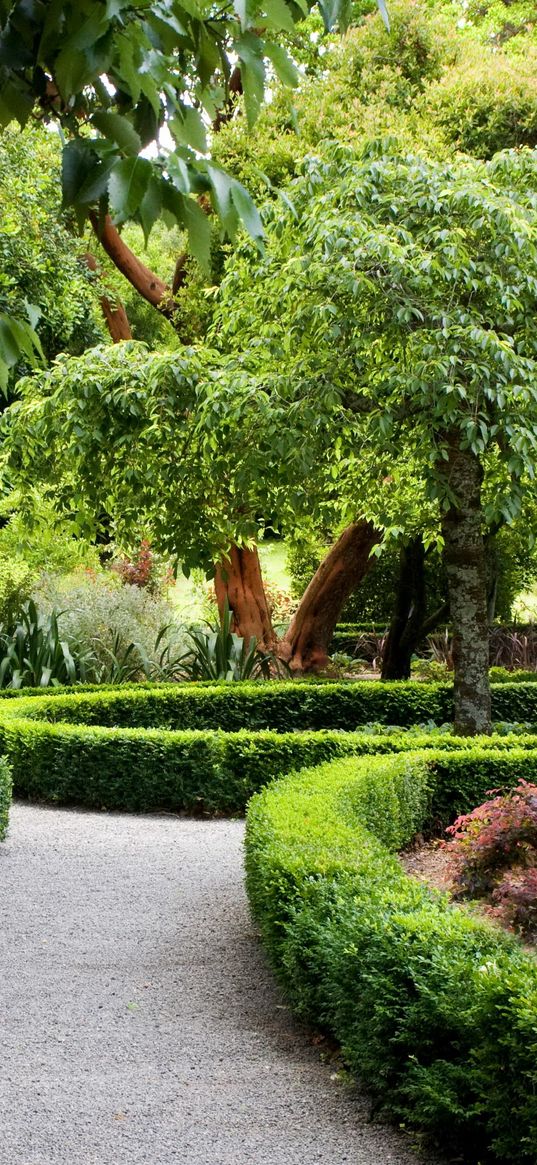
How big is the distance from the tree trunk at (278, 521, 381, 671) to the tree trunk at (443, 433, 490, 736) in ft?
18.2

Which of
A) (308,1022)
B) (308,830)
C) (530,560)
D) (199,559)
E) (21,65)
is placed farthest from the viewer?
(530,560)

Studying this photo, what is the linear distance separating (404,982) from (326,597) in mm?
10558

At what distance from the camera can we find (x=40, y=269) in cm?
1173

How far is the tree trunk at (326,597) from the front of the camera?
1364 cm

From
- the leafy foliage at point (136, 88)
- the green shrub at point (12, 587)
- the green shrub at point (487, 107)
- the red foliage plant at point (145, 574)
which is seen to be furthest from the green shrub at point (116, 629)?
the leafy foliage at point (136, 88)

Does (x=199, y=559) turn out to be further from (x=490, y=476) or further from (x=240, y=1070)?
(x=240, y=1070)

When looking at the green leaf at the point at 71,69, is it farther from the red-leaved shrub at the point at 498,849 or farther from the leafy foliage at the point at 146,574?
the leafy foliage at the point at 146,574

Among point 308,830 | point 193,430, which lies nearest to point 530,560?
point 193,430

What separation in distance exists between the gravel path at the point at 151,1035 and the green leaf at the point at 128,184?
2488 mm

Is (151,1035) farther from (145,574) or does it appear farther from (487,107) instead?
(145,574)

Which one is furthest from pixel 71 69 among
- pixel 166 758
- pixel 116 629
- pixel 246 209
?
pixel 116 629

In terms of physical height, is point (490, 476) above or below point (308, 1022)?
above

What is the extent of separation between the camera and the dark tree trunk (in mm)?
11781

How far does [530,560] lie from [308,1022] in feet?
47.5
